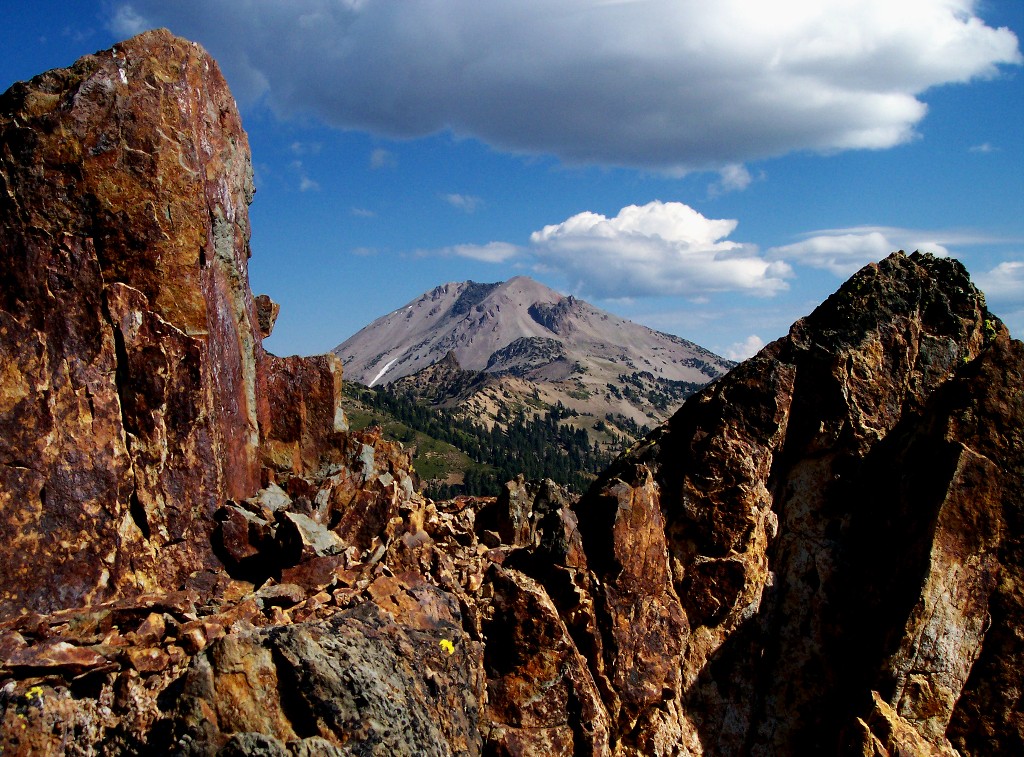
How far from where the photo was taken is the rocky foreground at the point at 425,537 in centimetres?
1628

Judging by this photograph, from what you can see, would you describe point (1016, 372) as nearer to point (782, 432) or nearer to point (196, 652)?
point (782, 432)

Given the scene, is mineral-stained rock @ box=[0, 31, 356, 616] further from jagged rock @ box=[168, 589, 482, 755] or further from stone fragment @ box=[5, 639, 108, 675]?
jagged rock @ box=[168, 589, 482, 755]

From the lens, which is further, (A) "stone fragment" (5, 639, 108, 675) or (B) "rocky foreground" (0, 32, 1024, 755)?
(B) "rocky foreground" (0, 32, 1024, 755)

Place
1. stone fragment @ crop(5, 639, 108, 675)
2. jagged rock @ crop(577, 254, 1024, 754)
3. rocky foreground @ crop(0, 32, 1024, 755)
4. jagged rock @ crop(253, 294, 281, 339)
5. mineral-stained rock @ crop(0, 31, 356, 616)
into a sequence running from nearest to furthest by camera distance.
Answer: stone fragment @ crop(5, 639, 108, 675), rocky foreground @ crop(0, 32, 1024, 755), mineral-stained rock @ crop(0, 31, 356, 616), jagged rock @ crop(577, 254, 1024, 754), jagged rock @ crop(253, 294, 281, 339)

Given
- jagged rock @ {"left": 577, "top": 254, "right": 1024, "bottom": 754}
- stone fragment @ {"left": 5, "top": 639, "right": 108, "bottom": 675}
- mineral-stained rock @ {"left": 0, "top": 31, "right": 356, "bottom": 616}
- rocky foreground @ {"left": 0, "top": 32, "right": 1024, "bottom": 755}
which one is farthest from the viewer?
jagged rock @ {"left": 577, "top": 254, "right": 1024, "bottom": 754}

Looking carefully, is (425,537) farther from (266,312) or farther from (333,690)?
(266,312)

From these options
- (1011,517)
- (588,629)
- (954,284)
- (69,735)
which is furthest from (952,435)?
(69,735)

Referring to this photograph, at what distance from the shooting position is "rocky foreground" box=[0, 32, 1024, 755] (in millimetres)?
16281

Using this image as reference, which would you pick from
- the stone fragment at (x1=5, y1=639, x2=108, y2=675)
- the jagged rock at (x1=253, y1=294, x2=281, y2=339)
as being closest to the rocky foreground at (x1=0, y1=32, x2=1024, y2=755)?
the stone fragment at (x1=5, y1=639, x2=108, y2=675)

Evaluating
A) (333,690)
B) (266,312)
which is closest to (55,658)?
(333,690)

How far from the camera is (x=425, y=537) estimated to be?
24.6m

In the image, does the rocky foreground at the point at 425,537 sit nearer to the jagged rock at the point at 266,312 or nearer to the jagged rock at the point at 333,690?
the jagged rock at the point at 333,690

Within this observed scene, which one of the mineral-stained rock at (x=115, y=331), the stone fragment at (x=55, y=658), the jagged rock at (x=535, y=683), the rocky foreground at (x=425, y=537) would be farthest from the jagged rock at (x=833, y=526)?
the stone fragment at (x=55, y=658)

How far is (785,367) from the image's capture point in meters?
25.8
